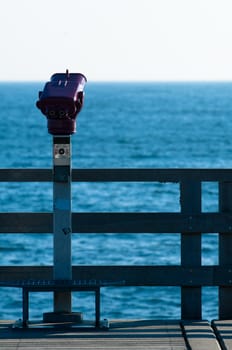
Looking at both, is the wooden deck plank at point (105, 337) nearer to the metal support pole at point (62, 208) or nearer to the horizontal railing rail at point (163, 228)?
the horizontal railing rail at point (163, 228)

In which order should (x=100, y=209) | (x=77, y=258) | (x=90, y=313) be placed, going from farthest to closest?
(x=100, y=209)
(x=77, y=258)
(x=90, y=313)

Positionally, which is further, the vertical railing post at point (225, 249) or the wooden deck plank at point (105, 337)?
the vertical railing post at point (225, 249)

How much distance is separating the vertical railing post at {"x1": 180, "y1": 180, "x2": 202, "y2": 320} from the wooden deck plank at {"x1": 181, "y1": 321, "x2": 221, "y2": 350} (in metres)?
0.17

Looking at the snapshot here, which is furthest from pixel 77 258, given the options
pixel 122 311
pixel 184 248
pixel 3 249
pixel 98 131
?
pixel 98 131

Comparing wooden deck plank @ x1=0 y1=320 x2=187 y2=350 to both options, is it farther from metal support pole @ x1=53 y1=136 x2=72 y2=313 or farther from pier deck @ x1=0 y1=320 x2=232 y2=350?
metal support pole @ x1=53 y1=136 x2=72 y2=313

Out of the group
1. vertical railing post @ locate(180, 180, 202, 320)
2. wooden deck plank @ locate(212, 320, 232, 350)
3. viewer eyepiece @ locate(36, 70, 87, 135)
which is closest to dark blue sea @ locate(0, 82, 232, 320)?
vertical railing post @ locate(180, 180, 202, 320)

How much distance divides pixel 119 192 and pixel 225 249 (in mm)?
27686

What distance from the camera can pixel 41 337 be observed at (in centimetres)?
810

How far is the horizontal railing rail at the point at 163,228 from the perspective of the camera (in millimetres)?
8531

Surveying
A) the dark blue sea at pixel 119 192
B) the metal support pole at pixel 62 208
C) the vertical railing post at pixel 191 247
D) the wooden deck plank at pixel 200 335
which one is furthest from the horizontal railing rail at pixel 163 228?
the dark blue sea at pixel 119 192

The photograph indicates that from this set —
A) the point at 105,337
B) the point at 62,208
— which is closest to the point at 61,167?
the point at 62,208

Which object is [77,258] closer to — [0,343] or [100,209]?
[100,209]

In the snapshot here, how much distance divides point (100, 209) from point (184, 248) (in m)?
23.8

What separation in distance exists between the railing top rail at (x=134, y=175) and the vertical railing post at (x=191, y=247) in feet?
0.23
